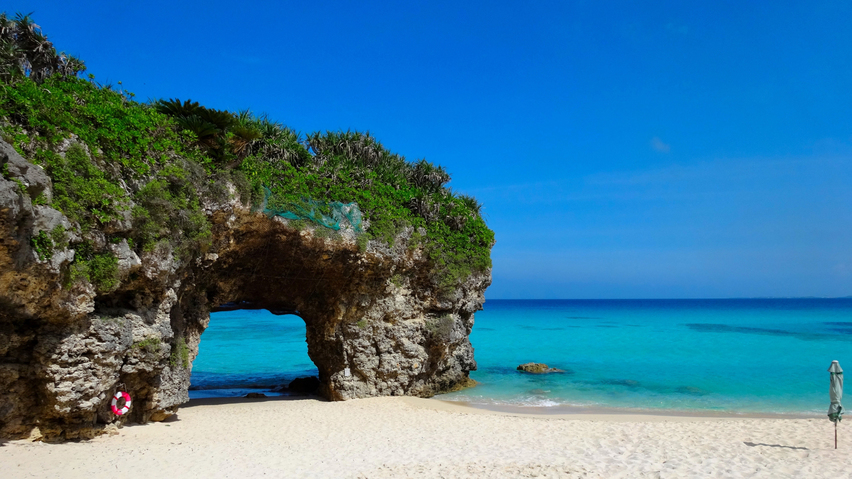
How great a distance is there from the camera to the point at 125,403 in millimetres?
10164

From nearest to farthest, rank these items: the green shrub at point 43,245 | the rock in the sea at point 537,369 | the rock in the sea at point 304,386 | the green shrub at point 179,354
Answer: the green shrub at point 43,245, the green shrub at point 179,354, the rock in the sea at point 304,386, the rock in the sea at point 537,369

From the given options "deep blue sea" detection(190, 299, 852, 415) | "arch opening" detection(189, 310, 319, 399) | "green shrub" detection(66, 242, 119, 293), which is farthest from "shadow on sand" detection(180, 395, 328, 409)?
"green shrub" detection(66, 242, 119, 293)

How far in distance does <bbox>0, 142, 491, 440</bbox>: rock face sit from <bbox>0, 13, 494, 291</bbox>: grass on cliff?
0.41 metres

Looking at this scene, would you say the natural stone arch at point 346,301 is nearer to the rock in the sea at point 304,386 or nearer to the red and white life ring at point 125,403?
the rock in the sea at point 304,386

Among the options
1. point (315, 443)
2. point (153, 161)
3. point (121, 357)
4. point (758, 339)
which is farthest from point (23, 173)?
point (758, 339)

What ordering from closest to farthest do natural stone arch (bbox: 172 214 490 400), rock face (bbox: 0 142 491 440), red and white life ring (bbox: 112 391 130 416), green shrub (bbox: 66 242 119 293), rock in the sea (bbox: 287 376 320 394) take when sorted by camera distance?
rock face (bbox: 0 142 491 440) → green shrub (bbox: 66 242 119 293) → red and white life ring (bbox: 112 391 130 416) → natural stone arch (bbox: 172 214 490 400) → rock in the sea (bbox: 287 376 320 394)

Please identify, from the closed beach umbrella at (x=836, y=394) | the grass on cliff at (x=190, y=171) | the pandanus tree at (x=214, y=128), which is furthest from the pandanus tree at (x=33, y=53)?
the closed beach umbrella at (x=836, y=394)

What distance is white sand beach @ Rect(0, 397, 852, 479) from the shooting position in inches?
327

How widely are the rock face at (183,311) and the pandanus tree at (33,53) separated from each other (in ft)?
13.4

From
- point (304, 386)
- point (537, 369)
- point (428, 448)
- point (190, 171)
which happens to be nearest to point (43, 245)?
point (190, 171)

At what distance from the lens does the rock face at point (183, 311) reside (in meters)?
8.17

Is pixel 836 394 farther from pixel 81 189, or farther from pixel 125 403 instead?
pixel 81 189

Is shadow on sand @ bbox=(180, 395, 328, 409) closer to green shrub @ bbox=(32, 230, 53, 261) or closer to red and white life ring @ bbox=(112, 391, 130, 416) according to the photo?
red and white life ring @ bbox=(112, 391, 130, 416)

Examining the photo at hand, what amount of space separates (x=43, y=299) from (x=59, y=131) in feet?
10.3
